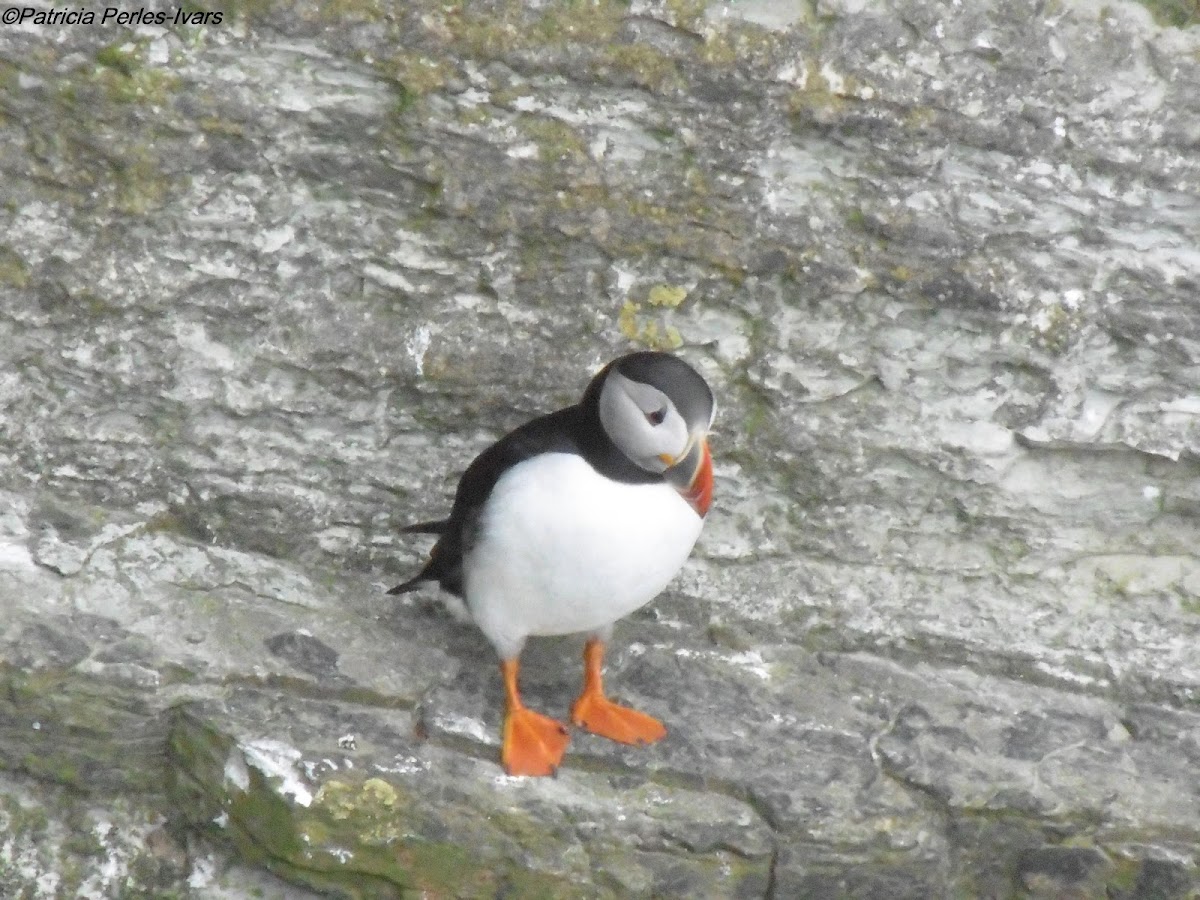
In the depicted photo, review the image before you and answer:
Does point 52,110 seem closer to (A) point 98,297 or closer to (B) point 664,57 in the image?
(A) point 98,297

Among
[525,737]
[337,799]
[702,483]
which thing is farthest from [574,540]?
[337,799]

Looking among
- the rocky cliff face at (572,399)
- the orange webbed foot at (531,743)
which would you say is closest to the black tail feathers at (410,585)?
the rocky cliff face at (572,399)

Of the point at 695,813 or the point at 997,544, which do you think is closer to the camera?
the point at 695,813

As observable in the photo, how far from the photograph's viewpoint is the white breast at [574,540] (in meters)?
3.43

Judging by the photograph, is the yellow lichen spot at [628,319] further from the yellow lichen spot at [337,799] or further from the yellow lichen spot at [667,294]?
the yellow lichen spot at [337,799]

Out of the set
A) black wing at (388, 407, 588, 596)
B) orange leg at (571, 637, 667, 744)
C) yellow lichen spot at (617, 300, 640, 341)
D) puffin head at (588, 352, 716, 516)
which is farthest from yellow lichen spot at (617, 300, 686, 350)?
orange leg at (571, 637, 667, 744)

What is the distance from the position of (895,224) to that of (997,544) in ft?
3.09

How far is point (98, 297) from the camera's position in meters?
3.88

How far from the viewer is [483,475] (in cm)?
366

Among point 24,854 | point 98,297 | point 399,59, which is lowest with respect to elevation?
point 24,854

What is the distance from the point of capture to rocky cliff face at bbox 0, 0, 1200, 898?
144 inches

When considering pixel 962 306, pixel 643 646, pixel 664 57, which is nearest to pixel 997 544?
pixel 962 306

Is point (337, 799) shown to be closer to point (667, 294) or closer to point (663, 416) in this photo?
point (663, 416)

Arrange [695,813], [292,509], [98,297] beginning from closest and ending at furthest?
1. [695,813]
2. [98,297]
3. [292,509]
